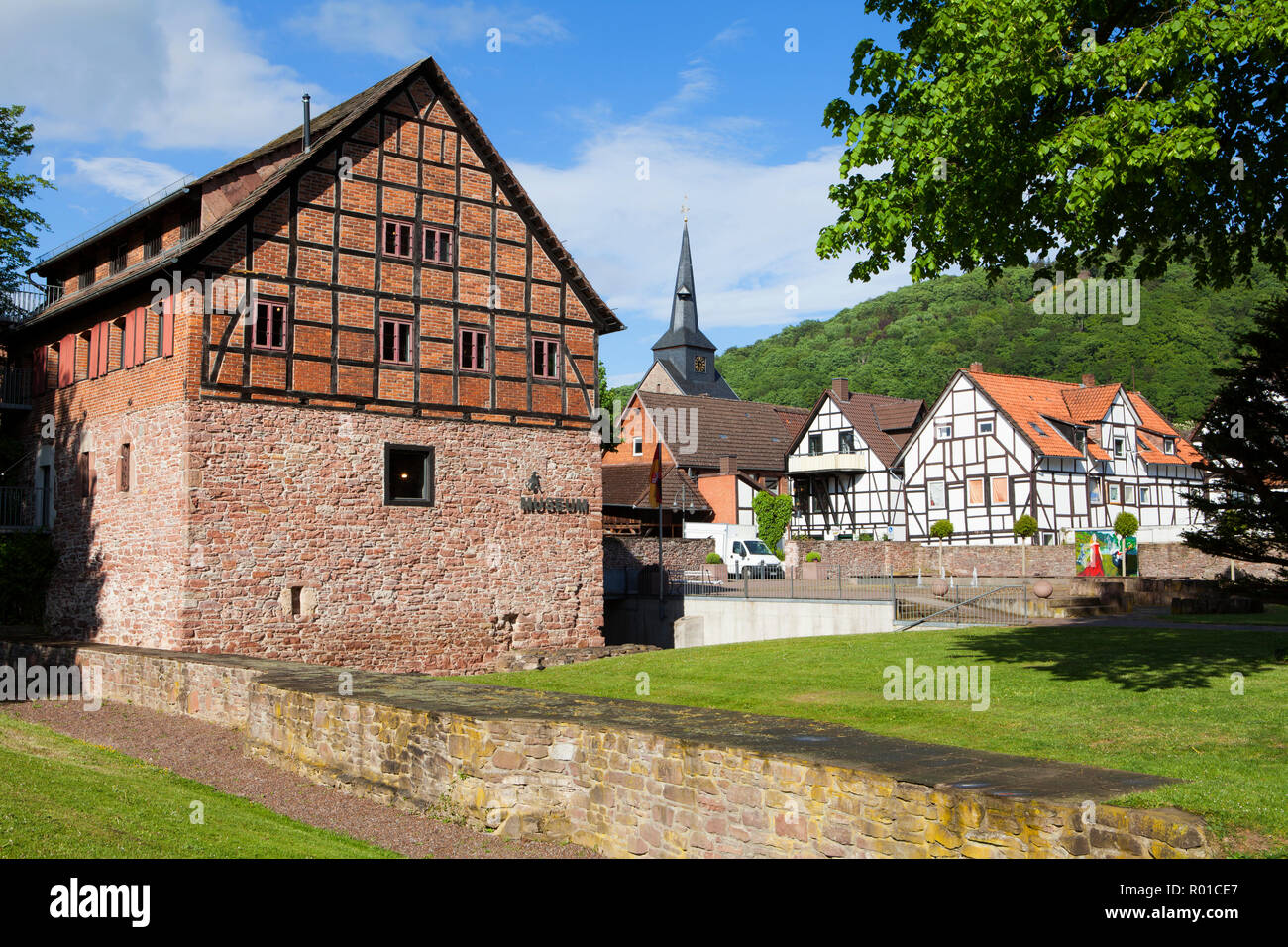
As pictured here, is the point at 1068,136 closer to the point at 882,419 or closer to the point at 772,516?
the point at 772,516

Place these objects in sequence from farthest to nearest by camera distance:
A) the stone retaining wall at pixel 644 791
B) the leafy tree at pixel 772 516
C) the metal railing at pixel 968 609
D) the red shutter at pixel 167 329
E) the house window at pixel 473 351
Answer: the leafy tree at pixel 772 516, the house window at pixel 473 351, the metal railing at pixel 968 609, the red shutter at pixel 167 329, the stone retaining wall at pixel 644 791

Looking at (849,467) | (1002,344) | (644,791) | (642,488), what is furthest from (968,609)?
(1002,344)

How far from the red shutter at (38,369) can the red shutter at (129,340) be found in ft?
17.2

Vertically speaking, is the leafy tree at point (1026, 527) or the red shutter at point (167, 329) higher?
the red shutter at point (167, 329)

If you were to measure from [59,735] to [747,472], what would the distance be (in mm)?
44171

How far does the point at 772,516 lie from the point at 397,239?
97.4 feet

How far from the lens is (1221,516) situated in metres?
17.6

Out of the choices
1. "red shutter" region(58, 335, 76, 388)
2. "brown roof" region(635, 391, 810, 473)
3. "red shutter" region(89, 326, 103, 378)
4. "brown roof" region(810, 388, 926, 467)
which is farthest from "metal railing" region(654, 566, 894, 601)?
"brown roof" region(810, 388, 926, 467)

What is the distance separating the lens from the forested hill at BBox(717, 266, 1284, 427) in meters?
74.5

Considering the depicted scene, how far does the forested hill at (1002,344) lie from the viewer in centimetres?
7450

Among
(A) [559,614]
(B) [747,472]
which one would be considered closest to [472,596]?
(A) [559,614]

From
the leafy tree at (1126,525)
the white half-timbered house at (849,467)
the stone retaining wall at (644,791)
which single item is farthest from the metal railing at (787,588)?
the white half-timbered house at (849,467)

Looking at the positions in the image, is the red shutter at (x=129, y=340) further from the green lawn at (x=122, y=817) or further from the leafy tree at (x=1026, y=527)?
the leafy tree at (x=1026, y=527)
